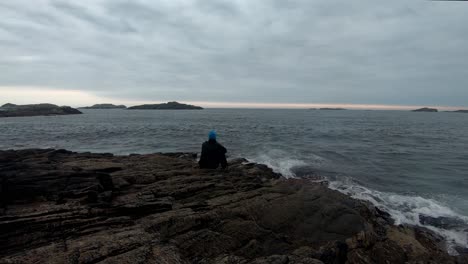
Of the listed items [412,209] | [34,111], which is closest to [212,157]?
[412,209]

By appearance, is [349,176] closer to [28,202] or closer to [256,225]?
[256,225]

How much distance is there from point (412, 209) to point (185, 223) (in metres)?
13.2

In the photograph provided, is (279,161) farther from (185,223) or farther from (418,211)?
(185,223)

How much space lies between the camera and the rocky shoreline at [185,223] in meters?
7.16

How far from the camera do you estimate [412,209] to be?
1623 centimetres

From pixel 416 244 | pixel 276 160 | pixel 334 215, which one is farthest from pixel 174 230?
pixel 276 160

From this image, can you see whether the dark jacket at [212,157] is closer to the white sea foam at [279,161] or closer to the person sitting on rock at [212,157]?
the person sitting on rock at [212,157]

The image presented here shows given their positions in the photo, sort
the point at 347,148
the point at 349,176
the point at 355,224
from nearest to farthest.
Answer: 1. the point at 355,224
2. the point at 349,176
3. the point at 347,148

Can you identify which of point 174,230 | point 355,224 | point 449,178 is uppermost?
point 174,230

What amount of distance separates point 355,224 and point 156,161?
38.3 feet

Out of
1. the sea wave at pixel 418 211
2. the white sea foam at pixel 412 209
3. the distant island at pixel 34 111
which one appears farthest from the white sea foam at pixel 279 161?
the distant island at pixel 34 111

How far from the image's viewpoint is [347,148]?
122 ft

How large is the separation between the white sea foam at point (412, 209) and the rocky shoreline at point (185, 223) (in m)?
1.10

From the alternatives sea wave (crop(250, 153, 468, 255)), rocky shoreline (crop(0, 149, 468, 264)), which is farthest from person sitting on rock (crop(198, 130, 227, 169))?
sea wave (crop(250, 153, 468, 255))
